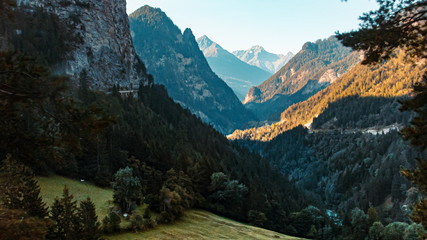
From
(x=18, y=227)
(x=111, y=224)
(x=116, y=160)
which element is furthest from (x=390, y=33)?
(x=116, y=160)

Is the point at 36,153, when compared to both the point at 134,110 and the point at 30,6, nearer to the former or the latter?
the point at 134,110

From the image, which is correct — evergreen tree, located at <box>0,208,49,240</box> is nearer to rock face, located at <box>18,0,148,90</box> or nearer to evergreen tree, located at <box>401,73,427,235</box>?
evergreen tree, located at <box>401,73,427,235</box>

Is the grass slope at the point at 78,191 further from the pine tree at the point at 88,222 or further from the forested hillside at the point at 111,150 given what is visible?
the pine tree at the point at 88,222

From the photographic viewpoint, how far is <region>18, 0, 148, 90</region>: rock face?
13162cm

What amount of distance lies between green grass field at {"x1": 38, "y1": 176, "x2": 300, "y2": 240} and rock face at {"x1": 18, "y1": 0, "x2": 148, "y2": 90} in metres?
83.4

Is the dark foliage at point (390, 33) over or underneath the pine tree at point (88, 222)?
over

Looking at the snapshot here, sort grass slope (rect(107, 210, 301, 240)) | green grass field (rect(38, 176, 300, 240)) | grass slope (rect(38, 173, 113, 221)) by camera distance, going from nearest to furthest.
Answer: grass slope (rect(107, 210, 301, 240))
green grass field (rect(38, 176, 300, 240))
grass slope (rect(38, 173, 113, 221))

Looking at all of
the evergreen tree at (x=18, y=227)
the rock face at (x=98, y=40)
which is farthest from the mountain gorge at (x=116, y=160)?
the rock face at (x=98, y=40)

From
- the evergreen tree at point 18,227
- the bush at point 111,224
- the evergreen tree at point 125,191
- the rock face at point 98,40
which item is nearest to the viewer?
the evergreen tree at point 18,227

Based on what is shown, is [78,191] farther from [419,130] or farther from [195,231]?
[419,130]

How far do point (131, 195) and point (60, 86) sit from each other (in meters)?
34.8

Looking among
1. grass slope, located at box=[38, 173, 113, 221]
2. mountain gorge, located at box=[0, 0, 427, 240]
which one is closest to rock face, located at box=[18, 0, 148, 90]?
mountain gorge, located at box=[0, 0, 427, 240]

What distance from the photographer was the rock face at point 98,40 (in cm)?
13162

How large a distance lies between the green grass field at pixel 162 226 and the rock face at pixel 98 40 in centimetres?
8336
